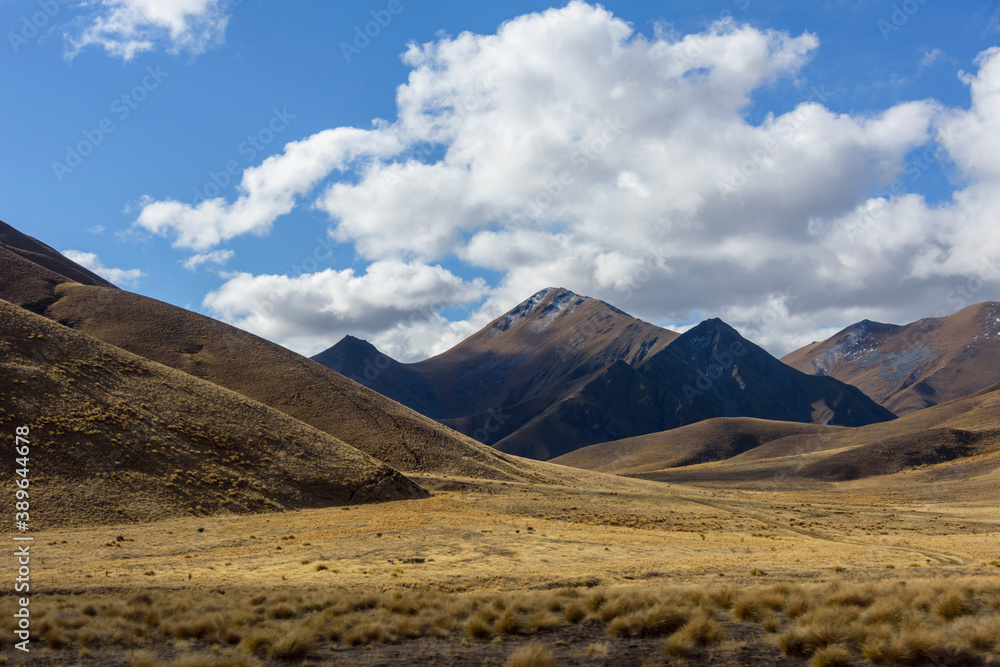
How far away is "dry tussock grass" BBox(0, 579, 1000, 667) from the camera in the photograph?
1101 centimetres

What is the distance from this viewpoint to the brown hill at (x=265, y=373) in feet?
227

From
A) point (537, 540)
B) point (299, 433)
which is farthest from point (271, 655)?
point (299, 433)

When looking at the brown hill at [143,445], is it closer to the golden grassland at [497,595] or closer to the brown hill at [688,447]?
the golden grassland at [497,595]

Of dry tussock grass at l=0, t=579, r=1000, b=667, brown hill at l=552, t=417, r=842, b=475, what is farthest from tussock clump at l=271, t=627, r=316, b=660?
brown hill at l=552, t=417, r=842, b=475

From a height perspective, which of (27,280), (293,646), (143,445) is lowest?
(293,646)

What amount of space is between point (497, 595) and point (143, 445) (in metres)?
34.5

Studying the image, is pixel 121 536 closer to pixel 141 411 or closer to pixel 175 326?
pixel 141 411

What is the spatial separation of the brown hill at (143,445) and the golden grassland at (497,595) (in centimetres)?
321

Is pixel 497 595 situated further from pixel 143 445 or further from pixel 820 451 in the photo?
pixel 820 451

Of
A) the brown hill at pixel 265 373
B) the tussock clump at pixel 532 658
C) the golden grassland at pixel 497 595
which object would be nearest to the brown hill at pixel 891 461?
the brown hill at pixel 265 373

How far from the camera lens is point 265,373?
77.6 m

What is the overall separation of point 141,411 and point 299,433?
1299cm

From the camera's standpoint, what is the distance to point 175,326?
83.8m

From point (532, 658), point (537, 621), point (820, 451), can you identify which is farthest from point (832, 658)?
point (820, 451)
